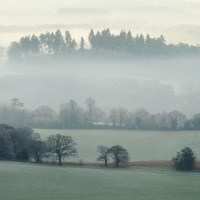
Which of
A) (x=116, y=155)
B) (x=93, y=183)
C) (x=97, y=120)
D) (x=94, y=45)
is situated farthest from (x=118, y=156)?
(x=94, y=45)

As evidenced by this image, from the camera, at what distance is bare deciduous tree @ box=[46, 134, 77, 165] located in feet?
175

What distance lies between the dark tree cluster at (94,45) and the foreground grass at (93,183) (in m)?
93.5

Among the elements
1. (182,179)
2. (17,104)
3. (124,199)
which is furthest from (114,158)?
(17,104)

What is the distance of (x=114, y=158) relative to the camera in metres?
52.2

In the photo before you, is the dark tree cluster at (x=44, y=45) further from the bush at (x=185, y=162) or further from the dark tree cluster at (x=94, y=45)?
the bush at (x=185, y=162)

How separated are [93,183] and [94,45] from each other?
10094 cm

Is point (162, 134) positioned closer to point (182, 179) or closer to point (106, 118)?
point (106, 118)

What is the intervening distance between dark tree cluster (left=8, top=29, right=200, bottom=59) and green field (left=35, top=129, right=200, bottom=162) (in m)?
69.7

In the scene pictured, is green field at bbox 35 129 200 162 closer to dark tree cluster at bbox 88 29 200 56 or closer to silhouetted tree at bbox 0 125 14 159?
silhouetted tree at bbox 0 125 14 159

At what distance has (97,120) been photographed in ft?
266

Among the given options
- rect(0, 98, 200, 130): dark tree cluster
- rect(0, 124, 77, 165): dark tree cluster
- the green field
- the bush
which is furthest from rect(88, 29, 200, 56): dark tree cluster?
the bush

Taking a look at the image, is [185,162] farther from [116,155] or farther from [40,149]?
[40,149]

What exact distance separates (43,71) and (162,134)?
75125 mm

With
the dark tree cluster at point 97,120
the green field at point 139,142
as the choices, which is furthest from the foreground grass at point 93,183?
the dark tree cluster at point 97,120
